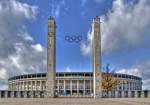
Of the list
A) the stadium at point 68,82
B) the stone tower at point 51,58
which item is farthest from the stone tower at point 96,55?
the stadium at point 68,82

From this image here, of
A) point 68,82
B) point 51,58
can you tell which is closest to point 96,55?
point 51,58

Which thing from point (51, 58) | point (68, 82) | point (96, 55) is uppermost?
point (96, 55)

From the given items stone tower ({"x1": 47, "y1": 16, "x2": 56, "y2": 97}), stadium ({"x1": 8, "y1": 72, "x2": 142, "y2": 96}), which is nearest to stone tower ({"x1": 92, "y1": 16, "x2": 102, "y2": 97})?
stone tower ({"x1": 47, "y1": 16, "x2": 56, "y2": 97})

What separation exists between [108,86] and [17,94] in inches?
1551

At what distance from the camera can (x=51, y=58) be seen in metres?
69.8

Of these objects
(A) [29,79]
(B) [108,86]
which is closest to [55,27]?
(B) [108,86]

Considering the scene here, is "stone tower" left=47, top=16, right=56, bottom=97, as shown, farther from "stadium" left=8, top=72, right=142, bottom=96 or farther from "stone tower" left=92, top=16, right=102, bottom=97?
"stadium" left=8, top=72, right=142, bottom=96

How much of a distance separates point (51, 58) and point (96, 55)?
955 cm

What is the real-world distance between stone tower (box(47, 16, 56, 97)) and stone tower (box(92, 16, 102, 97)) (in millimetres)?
8580

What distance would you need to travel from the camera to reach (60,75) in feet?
539

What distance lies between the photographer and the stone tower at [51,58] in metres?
69.8

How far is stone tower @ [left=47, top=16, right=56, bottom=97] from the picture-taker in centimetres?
6975

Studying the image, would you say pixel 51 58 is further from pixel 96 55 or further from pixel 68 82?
pixel 68 82

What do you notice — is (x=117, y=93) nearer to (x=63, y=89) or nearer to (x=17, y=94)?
(x=17, y=94)
